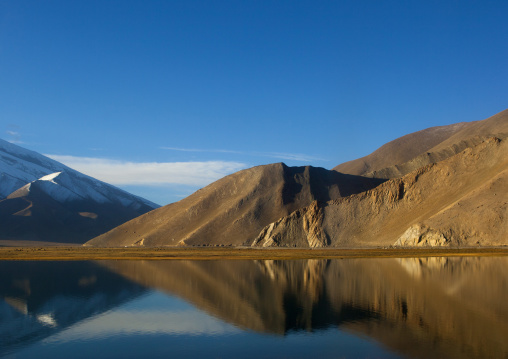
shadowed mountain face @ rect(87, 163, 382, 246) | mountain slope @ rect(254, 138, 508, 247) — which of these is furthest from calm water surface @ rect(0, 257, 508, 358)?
shadowed mountain face @ rect(87, 163, 382, 246)

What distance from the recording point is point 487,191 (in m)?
84.1

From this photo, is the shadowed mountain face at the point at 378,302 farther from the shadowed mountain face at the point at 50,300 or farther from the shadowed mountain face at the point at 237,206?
the shadowed mountain face at the point at 237,206

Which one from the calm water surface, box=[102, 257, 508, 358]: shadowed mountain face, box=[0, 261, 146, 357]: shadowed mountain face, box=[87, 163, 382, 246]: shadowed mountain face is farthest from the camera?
box=[87, 163, 382, 246]: shadowed mountain face

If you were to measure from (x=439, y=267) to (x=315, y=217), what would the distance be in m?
61.9

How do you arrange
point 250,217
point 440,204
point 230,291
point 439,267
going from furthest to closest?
point 250,217
point 440,204
point 439,267
point 230,291

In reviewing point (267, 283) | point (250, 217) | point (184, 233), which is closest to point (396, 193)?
point (250, 217)

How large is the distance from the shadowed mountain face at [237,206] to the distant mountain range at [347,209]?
27cm

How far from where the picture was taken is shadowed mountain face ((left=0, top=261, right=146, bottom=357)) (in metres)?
21.9

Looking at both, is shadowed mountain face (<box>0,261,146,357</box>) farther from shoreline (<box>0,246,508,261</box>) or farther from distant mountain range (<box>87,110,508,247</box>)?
distant mountain range (<box>87,110,508,247</box>)

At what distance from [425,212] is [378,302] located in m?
72.6

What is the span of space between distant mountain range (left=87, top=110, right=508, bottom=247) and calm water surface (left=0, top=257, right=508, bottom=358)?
45.4 meters

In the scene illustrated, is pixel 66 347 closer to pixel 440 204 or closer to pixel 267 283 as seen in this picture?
pixel 267 283

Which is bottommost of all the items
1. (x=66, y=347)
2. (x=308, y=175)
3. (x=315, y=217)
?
(x=66, y=347)

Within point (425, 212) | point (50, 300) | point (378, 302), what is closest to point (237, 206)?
point (425, 212)
